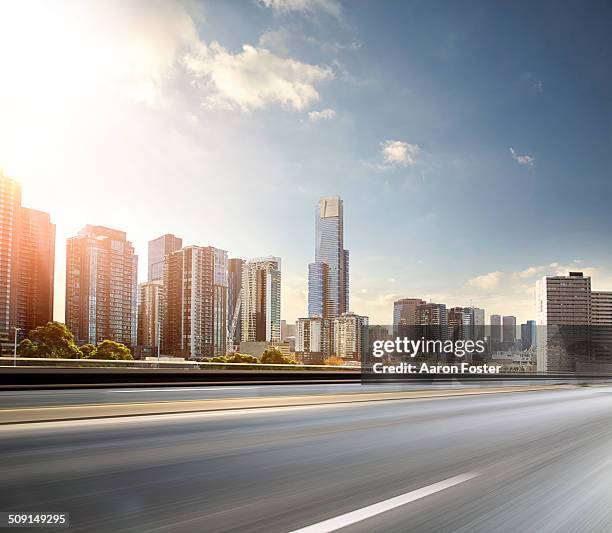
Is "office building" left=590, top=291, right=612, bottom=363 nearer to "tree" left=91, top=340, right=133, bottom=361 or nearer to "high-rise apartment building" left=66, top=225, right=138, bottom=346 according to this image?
"tree" left=91, top=340, right=133, bottom=361

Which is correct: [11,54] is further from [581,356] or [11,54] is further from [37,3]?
[581,356]

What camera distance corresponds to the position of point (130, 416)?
27.5 ft

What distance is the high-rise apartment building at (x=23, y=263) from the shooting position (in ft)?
261

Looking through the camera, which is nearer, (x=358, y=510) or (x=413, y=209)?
(x=358, y=510)

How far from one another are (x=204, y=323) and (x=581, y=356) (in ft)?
276

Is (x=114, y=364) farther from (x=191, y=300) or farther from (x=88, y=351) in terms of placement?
(x=191, y=300)

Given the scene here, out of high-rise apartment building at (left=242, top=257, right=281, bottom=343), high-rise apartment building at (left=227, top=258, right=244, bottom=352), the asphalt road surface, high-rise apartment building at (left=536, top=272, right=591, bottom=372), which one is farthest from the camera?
high-rise apartment building at (left=242, top=257, right=281, bottom=343)

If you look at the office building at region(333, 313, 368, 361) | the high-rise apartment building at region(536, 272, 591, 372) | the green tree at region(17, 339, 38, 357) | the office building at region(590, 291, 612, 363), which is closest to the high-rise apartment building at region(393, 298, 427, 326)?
the office building at region(333, 313, 368, 361)

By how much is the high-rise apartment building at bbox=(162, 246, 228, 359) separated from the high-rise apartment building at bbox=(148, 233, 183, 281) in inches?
268

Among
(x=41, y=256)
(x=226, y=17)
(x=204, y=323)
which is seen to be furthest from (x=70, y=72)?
(x=204, y=323)

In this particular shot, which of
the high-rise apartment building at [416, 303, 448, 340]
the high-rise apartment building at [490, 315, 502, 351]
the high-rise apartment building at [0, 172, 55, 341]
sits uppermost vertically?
the high-rise apartment building at [0, 172, 55, 341]

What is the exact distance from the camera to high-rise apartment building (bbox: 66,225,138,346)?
342 feet

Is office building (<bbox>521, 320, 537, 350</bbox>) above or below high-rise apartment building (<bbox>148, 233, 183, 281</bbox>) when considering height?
below

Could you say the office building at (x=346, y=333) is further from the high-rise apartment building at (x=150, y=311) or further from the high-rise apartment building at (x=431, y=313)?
the high-rise apartment building at (x=150, y=311)
